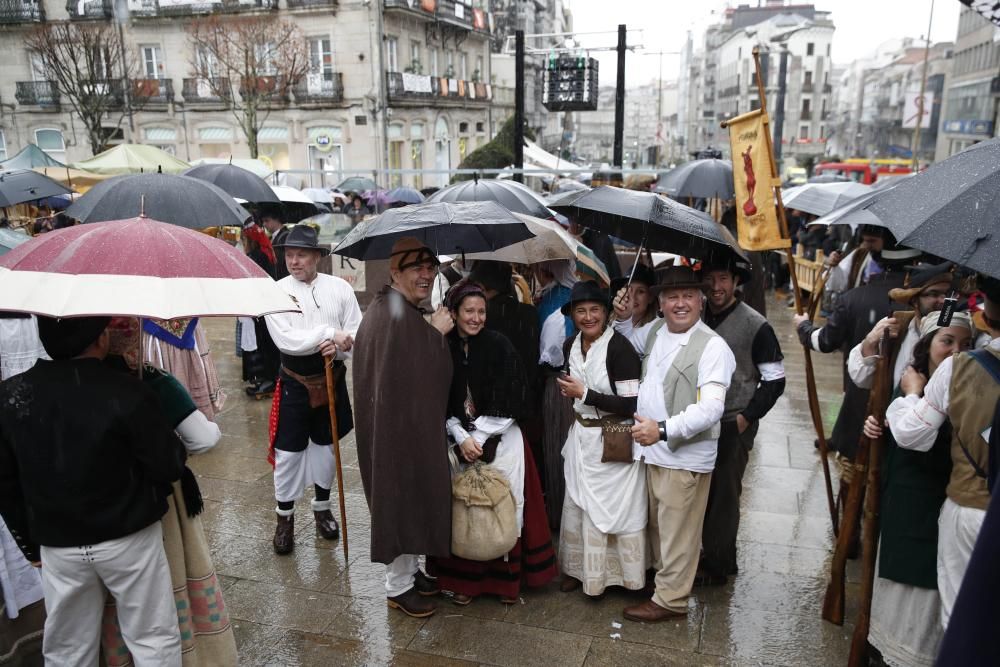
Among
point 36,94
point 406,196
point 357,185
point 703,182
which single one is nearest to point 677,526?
point 703,182

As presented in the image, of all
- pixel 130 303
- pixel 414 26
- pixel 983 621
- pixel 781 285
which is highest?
pixel 414 26

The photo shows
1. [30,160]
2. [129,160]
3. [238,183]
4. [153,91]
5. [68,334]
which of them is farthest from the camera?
[153,91]

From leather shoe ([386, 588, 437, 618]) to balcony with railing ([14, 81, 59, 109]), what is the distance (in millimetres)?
34799

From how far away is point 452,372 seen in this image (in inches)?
146

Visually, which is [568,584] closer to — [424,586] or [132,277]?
[424,586]

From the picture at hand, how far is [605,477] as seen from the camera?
150 inches

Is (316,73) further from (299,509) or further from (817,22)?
(817,22)

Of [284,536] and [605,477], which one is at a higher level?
[605,477]

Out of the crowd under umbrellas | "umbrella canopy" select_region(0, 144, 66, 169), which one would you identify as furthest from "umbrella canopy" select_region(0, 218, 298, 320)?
"umbrella canopy" select_region(0, 144, 66, 169)

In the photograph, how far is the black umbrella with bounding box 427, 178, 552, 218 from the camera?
521 centimetres

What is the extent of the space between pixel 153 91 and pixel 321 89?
721 cm

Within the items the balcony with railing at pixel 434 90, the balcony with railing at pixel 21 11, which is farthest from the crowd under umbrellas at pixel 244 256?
the balcony with railing at pixel 21 11

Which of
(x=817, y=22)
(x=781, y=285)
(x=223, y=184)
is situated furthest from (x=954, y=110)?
(x=223, y=184)

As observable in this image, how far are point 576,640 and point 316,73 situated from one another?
29959 millimetres
